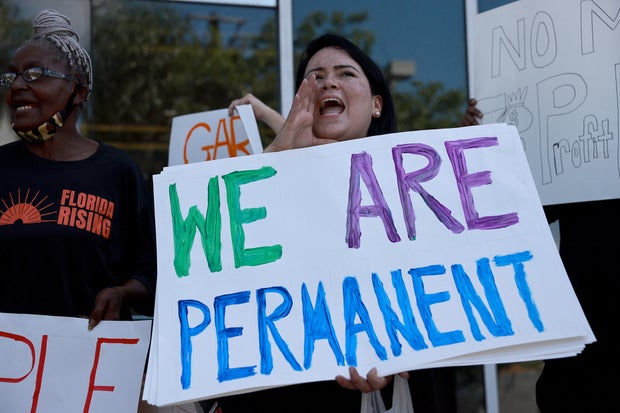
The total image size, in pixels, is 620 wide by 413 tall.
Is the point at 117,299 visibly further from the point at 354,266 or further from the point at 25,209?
the point at 354,266

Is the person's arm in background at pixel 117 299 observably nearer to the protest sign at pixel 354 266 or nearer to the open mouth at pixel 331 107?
the protest sign at pixel 354 266

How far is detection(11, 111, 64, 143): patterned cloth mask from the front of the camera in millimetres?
2418

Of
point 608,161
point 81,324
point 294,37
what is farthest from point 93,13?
point 608,161

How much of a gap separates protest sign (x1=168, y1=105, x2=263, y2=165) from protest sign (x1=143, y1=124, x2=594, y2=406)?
98 cm

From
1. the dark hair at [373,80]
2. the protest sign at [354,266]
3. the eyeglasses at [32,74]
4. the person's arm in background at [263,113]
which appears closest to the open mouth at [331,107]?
the dark hair at [373,80]

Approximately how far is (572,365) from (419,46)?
2.77 m

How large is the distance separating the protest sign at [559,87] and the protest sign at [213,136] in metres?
0.89

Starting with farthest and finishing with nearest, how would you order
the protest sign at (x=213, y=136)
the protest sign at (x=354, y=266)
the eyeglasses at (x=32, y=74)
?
the protest sign at (x=213, y=136) → the eyeglasses at (x=32, y=74) → the protest sign at (x=354, y=266)

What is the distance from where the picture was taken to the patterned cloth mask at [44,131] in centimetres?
242

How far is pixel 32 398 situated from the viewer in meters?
2.26

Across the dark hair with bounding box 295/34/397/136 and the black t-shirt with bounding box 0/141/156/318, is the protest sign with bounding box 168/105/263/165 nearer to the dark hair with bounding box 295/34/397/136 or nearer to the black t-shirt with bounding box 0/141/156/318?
the dark hair with bounding box 295/34/397/136

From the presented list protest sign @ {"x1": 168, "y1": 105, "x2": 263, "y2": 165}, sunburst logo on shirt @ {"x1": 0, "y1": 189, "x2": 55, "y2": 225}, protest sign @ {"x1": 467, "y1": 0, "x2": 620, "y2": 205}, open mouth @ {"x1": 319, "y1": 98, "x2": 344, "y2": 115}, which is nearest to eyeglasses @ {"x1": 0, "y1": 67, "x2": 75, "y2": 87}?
sunburst logo on shirt @ {"x1": 0, "y1": 189, "x2": 55, "y2": 225}

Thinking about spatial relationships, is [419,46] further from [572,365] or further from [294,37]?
[572,365]

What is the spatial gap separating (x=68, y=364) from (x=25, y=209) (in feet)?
1.48
